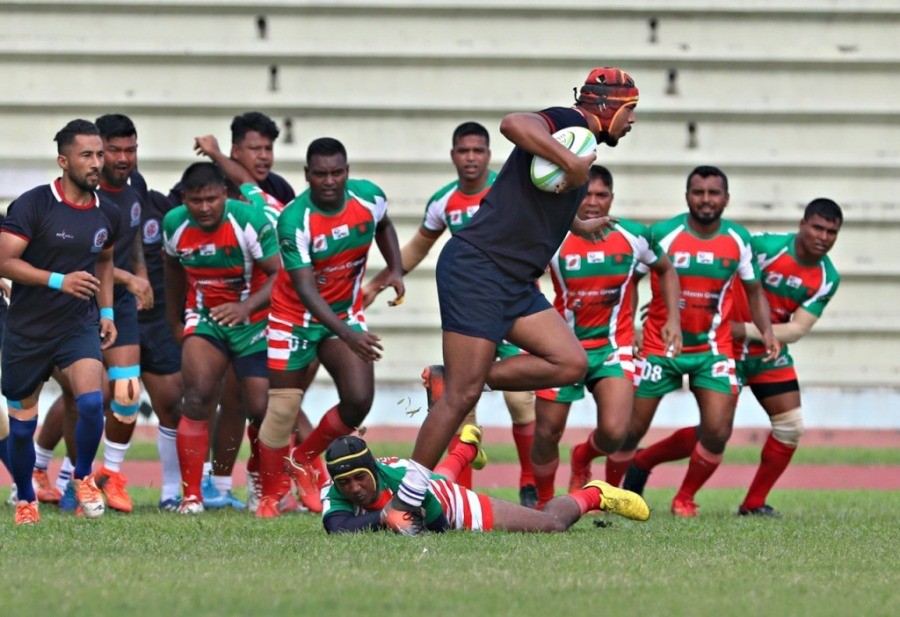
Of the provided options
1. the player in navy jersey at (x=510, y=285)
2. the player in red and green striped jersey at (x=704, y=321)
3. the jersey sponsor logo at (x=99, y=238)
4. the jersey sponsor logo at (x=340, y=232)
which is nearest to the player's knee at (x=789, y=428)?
the player in red and green striped jersey at (x=704, y=321)

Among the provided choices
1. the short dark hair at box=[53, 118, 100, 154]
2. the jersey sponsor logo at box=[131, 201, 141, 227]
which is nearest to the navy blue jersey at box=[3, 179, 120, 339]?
the short dark hair at box=[53, 118, 100, 154]

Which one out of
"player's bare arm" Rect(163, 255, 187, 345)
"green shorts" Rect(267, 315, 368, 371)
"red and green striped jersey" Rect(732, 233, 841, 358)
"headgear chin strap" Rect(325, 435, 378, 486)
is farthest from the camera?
"red and green striped jersey" Rect(732, 233, 841, 358)

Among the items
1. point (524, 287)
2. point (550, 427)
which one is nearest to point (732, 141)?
point (550, 427)

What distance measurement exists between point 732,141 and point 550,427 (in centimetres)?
1030

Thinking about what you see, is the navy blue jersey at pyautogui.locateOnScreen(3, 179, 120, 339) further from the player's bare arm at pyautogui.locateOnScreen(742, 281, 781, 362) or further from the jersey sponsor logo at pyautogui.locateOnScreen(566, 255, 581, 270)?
the player's bare arm at pyautogui.locateOnScreen(742, 281, 781, 362)

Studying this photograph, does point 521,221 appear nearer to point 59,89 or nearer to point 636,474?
point 636,474

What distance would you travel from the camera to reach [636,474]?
37.7 ft

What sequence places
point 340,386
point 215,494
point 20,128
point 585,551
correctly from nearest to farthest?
point 585,551, point 340,386, point 215,494, point 20,128

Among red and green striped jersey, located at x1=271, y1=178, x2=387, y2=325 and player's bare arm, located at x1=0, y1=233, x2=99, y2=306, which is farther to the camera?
red and green striped jersey, located at x1=271, y1=178, x2=387, y2=325

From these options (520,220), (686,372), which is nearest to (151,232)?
(686,372)

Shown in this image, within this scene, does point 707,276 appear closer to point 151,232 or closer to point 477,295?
point 477,295

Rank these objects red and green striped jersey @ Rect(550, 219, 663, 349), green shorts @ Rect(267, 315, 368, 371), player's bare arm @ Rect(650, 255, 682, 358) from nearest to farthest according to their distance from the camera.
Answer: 1. green shorts @ Rect(267, 315, 368, 371)
2. player's bare arm @ Rect(650, 255, 682, 358)
3. red and green striped jersey @ Rect(550, 219, 663, 349)

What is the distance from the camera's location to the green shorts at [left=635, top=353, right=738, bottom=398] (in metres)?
11.0

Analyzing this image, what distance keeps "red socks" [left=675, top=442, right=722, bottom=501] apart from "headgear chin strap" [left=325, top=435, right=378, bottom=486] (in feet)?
11.8
